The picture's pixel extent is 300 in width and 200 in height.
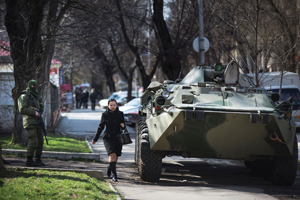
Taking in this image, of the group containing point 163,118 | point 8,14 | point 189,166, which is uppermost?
point 8,14

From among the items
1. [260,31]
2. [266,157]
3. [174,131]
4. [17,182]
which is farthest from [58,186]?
[260,31]

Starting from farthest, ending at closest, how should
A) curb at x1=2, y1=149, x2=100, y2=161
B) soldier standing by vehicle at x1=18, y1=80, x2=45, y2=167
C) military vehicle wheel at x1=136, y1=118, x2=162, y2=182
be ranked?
curb at x1=2, y1=149, x2=100, y2=161, soldier standing by vehicle at x1=18, y1=80, x2=45, y2=167, military vehicle wheel at x1=136, y1=118, x2=162, y2=182

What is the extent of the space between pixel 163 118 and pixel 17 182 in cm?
291

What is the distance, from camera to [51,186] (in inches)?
284

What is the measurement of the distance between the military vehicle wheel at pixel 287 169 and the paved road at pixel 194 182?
0.25 m

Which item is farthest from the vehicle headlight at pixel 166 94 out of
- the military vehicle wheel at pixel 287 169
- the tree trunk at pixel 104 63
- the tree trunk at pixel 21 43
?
the tree trunk at pixel 104 63

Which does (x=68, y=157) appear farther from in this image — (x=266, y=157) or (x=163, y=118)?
(x=266, y=157)

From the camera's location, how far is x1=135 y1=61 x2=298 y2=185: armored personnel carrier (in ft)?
28.6

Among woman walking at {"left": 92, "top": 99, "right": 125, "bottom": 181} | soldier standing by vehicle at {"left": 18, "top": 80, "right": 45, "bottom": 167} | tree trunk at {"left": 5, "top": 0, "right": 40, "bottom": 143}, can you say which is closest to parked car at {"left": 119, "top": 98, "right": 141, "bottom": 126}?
tree trunk at {"left": 5, "top": 0, "right": 40, "bottom": 143}

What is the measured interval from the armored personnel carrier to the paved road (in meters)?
0.48

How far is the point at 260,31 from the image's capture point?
59.2 ft

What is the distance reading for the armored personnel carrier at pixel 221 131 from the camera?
8.70 m

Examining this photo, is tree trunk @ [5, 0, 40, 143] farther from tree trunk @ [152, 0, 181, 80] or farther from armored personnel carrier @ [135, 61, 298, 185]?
tree trunk @ [152, 0, 181, 80]

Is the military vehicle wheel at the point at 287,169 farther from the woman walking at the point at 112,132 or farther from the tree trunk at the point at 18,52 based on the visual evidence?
the tree trunk at the point at 18,52
